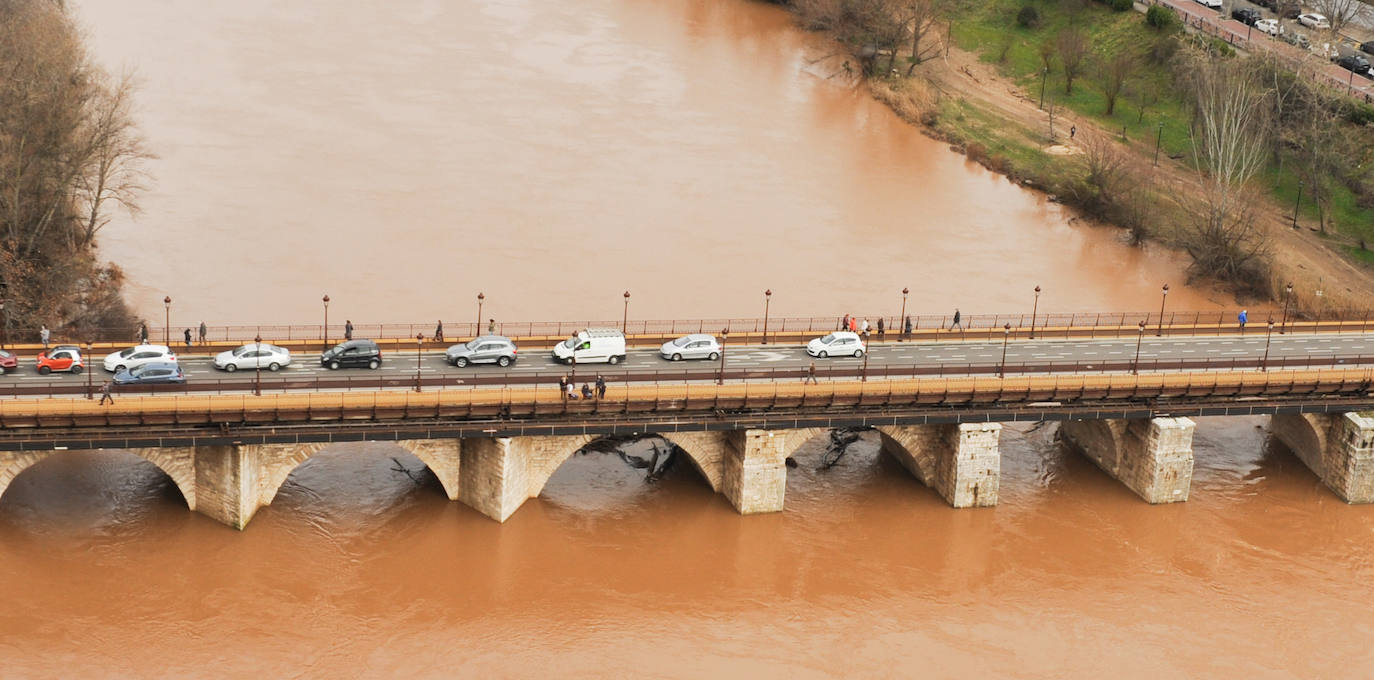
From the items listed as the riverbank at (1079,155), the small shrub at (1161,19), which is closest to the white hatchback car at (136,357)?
the riverbank at (1079,155)

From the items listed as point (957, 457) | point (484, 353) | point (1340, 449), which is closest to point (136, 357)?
point (484, 353)

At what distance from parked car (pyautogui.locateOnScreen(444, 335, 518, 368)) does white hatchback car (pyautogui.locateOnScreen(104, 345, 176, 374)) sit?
9112 millimetres

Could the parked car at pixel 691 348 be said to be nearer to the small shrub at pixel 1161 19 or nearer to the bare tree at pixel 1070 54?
the bare tree at pixel 1070 54

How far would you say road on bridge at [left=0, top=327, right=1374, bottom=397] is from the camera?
57.0m

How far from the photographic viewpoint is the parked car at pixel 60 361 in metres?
56.5

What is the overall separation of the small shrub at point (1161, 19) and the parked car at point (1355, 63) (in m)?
10.4

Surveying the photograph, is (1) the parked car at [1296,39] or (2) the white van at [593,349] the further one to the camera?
(1) the parked car at [1296,39]

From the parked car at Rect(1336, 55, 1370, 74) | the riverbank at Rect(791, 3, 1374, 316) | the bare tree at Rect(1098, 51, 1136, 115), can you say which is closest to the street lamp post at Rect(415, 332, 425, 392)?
the riverbank at Rect(791, 3, 1374, 316)

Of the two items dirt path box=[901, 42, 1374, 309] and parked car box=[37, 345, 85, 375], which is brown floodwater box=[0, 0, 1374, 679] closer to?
parked car box=[37, 345, 85, 375]

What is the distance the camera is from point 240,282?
75.9 m

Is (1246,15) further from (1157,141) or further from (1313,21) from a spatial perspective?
(1157,141)

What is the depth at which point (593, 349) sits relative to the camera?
60.7 metres

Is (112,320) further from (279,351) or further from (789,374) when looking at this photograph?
(789,374)

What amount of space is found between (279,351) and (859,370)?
19.7 m
